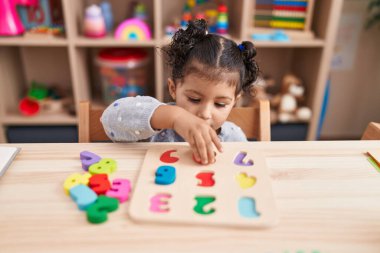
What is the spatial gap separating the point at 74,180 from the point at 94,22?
121cm

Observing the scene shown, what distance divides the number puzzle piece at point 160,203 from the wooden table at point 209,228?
3 cm

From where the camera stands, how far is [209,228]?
430 millimetres

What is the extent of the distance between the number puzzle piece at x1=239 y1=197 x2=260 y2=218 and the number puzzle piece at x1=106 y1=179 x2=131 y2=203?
0.52 feet

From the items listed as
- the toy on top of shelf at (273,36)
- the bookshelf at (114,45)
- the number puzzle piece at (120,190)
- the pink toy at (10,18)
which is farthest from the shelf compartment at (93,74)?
the number puzzle piece at (120,190)

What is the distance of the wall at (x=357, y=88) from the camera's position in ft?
6.22

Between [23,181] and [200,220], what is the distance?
28 cm

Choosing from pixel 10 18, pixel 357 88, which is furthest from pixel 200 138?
pixel 357 88

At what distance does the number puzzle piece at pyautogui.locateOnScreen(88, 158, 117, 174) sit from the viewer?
54 cm

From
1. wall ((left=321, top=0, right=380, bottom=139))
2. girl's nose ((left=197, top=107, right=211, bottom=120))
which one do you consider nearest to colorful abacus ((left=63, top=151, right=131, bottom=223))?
girl's nose ((left=197, top=107, right=211, bottom=120))

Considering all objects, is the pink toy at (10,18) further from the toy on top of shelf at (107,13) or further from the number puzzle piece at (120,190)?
the number puzzle piece at (120,190)

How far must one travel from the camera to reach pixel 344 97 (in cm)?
205

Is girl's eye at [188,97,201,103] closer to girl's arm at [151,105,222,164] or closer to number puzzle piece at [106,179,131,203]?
girl's arm at [151,105,222,164]

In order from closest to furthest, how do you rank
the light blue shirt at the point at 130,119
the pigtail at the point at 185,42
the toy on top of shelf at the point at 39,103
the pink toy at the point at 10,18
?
the light blue shirt at the point at 130,119
the pigtail at the point at 185,42
the pink toy at the point at 10,18
the toy on top of shelf at the point at 39,103

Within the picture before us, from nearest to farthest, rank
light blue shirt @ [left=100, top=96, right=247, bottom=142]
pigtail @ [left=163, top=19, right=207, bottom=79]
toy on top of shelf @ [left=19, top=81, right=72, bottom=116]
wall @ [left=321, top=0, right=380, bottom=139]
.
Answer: light blue shirt @ [left=100, top=96, right=247, bottom=142]
pigtail @ [left=163, top=19, right=207, bottom=79]
toy on top of shelf @ [left=19, top=81, right=72, bottom=116]
wall @ [left=321, top=0, right=380, bottom=139]
